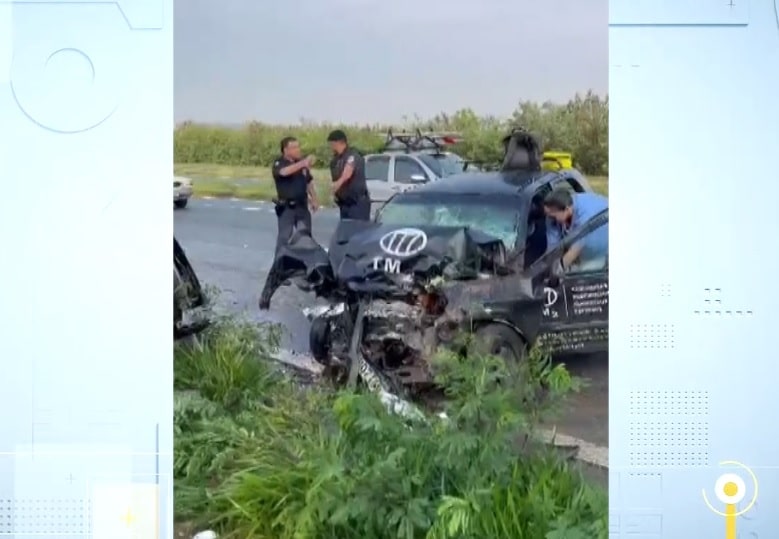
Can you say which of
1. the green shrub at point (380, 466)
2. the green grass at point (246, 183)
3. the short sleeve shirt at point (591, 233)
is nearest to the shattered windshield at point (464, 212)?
the short sleeve shirt at point (591, 233)

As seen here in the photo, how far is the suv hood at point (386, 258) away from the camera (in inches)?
103

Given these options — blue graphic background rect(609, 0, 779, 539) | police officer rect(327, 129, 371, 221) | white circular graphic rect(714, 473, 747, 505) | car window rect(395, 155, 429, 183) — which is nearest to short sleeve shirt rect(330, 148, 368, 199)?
police officer rect(327, 129, 371, 221)

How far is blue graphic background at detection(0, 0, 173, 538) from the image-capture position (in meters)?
2.11

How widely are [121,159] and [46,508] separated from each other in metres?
0.76

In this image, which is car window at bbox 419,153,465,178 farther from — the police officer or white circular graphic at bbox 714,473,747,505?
white circular graphic at bbox 714,473,747,505

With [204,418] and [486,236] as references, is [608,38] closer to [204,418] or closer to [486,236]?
[486,236]

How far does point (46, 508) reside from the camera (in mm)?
2137

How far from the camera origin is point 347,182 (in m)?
2.71

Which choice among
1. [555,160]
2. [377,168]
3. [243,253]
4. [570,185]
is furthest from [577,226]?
[243,253]

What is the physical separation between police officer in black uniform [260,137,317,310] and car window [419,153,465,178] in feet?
1.03

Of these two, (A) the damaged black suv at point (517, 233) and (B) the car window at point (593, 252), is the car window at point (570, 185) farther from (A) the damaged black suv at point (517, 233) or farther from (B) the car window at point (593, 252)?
(B) the car window at point (593, 252)

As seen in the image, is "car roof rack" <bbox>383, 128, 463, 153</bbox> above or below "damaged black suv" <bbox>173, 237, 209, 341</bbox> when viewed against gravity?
above

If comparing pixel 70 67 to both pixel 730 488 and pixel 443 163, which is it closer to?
pixel 443 163

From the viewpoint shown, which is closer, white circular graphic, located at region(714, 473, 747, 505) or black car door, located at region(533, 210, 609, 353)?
white circular graphic, located at region(714, 473, 747, 505)
